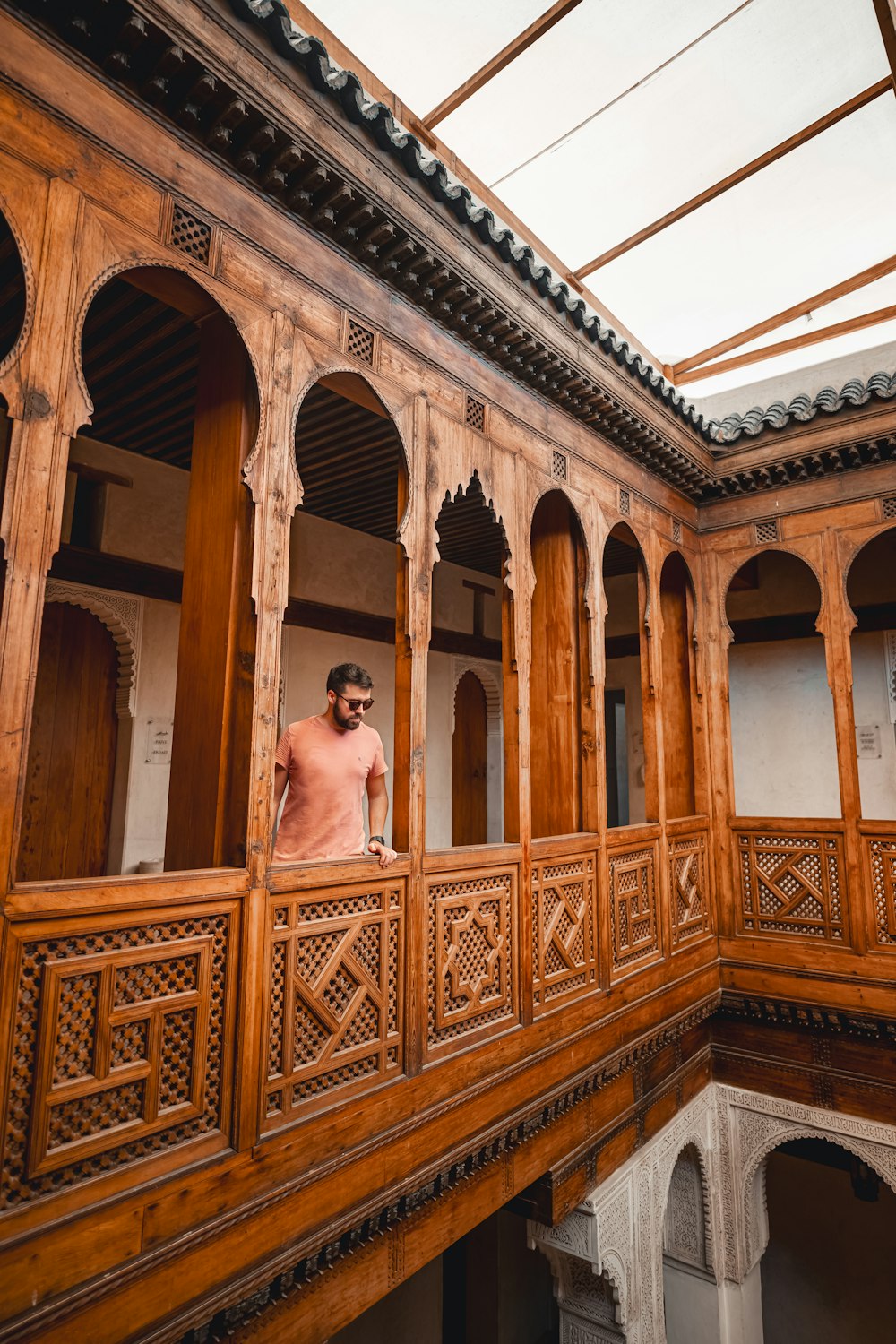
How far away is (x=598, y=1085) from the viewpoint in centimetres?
467

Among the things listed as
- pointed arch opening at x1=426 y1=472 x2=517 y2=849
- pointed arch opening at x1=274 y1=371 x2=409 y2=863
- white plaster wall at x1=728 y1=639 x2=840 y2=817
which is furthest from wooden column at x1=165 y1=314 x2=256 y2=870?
white plaster wall at x1=728 y1=639 x2=840 y2=817

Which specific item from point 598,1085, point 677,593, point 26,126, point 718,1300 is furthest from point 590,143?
point 718,1300

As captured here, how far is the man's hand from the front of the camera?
330 centimetres

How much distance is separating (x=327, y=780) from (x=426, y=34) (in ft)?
16.1

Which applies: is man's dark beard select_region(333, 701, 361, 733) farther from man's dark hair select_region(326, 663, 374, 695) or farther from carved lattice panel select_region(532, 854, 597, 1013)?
carved lattice panel select_region(532, 854, 597, 1013)

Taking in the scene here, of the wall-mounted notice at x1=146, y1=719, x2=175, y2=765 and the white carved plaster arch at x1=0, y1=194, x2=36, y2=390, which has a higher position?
the white carved plaster arch at x1=0, y1=194, x2=36, y2=390

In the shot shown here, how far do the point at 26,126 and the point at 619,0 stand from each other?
171 inches

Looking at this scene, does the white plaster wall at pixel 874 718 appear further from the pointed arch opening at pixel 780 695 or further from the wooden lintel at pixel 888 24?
the wooden lintel at pixel 888 24

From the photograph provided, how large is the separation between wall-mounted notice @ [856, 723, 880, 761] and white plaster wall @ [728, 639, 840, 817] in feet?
0.86

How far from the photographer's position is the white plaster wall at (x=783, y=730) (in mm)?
8016

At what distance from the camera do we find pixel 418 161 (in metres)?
3.43

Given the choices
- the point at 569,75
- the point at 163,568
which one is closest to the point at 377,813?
the point at 163,568

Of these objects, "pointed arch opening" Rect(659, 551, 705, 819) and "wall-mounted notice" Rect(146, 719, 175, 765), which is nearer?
"wall-mounted notice" Rect(146, 719, 175, 765)

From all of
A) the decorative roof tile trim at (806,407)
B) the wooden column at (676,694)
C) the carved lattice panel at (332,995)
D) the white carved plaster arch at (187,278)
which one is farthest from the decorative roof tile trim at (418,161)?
the carved lattice panel at (332,995)
